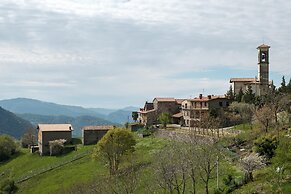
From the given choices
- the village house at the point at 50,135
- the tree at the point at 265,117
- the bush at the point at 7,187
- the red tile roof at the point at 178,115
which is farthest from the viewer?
the red tile roof at the point at 178,115

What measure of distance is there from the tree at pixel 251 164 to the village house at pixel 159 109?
5885cm

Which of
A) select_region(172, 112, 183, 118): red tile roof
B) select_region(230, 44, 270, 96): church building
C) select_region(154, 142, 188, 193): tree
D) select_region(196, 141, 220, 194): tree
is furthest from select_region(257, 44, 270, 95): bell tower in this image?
select_region(154, 142, 188, 193): tree

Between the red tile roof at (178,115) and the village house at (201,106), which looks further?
the red tile roof at (178,115)

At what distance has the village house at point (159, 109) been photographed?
117000mm

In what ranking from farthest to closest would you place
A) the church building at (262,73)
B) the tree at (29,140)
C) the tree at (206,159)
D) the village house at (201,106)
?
the tree at (29,140)
the church building at (262,73)
the village house at (201,106)
the tree at (206,159)

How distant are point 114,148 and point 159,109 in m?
46.0

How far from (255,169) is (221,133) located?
27.3 meters

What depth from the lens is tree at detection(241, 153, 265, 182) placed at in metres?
50.5

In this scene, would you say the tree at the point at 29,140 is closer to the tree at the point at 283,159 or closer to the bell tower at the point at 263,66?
the bell tower at the point at 263,66

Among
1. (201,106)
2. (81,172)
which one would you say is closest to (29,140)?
(201,106)

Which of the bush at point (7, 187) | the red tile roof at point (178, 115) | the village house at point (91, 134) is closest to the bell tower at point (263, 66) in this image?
the red tile roof at point (178, 115)

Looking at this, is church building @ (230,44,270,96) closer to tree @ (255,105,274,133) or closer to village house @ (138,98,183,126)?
village house @ (138,98,183,126)

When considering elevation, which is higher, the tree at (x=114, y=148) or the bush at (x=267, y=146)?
the bush at (x=267, y=146)

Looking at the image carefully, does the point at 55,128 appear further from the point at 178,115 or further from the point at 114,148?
the point at 114,148
